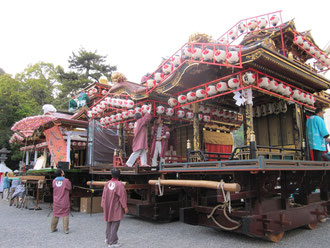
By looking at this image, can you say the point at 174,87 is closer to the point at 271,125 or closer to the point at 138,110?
the point at 138,110

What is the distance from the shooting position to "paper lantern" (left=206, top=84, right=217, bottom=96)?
24.7ft

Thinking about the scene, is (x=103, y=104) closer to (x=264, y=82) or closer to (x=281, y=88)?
(x=264, y=82)

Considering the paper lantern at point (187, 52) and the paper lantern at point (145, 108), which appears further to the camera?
the paper lantern at point (145, 108)

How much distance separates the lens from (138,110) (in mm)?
9750

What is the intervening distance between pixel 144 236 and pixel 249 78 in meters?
4.69

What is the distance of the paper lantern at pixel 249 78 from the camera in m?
6.42

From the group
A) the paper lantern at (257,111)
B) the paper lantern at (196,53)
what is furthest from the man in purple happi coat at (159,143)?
the paper lantern at (257,111)

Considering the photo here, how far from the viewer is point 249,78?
253 inches

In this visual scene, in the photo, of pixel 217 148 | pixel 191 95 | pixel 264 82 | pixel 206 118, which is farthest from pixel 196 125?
pixel 217 148

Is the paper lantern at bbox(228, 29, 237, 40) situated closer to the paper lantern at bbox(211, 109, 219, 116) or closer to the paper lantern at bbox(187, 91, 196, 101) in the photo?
the paper lantern at bbox(211, 109, 219, 116)

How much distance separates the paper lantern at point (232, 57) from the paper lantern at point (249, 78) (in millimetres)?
459

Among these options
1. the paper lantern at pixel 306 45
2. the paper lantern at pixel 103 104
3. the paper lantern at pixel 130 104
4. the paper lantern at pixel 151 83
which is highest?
the paper lantern at pixel 306 45

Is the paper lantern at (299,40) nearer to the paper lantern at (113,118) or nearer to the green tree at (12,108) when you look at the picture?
the paper lantern at (113,118)

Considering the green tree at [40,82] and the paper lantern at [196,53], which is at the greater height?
the green tree at [40,82]
